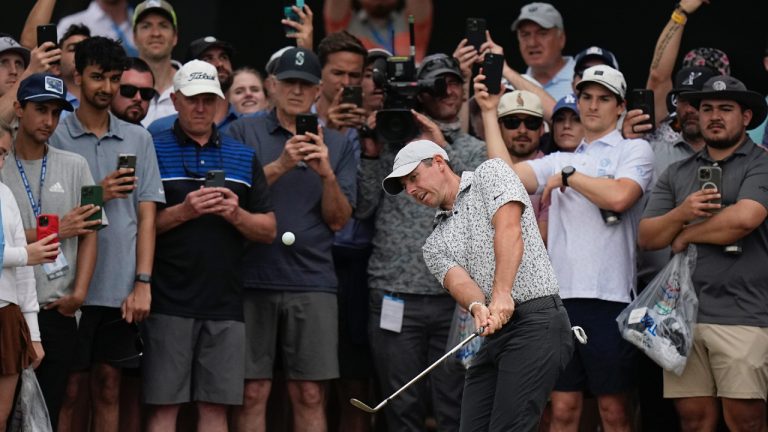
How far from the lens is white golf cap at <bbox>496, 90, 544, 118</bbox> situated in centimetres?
801

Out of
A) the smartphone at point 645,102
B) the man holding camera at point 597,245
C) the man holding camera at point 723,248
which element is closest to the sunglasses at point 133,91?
the man holding camera at point 597,245

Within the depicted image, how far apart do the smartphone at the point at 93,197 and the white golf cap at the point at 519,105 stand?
2.34 m

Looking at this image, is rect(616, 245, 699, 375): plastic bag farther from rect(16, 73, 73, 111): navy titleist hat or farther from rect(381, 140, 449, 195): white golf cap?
rect(16, 73, 73, 111): navy titleist hat

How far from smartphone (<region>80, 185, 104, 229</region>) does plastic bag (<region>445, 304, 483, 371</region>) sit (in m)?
1.86

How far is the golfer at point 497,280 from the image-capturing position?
601 centimetres

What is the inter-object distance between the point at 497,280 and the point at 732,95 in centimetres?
220

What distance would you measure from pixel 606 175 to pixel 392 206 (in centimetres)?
120

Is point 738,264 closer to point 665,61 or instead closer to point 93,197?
point 665,61

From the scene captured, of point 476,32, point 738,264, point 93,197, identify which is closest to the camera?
point 93,197

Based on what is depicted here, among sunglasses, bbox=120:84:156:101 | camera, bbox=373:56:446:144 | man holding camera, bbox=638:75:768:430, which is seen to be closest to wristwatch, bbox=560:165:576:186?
man holding camera, bbox=638:75:768:430

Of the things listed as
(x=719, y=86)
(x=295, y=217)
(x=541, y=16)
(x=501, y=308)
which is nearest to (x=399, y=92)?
(x=295, y=217)

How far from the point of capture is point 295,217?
773cm

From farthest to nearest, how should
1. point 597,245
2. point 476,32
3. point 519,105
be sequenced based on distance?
1. point 476,32
2. point 519,105
3. point 597,245

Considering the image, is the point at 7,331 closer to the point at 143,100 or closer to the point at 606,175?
the point at 143,100
